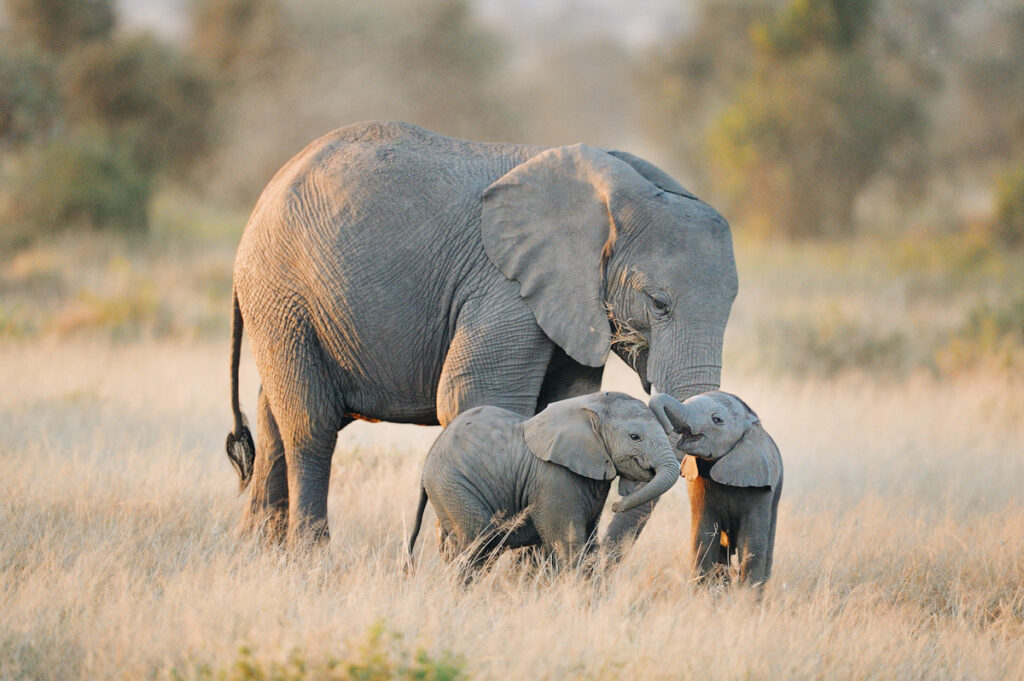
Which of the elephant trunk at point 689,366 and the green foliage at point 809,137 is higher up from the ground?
the green foliage at point 809,137

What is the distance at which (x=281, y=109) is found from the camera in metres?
37.1

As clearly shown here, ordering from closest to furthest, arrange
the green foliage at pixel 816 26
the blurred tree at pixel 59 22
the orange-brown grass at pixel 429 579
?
the orange-brown grass at pixel 429 579, the green foliage at pixel 816 26, the blurred tree at pixel 59 22

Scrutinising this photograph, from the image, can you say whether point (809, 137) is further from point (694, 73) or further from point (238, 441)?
point (238, 441)

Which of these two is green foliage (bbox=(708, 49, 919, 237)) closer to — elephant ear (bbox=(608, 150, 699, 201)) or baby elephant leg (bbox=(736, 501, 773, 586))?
elephant ear (bbox=(608, 150, 699, 201))

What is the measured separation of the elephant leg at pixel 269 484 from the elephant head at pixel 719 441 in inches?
101

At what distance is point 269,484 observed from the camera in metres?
7.10

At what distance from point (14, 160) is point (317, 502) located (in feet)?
60.3

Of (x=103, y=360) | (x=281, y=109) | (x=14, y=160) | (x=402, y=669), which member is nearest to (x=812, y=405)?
(x=103, y=360)

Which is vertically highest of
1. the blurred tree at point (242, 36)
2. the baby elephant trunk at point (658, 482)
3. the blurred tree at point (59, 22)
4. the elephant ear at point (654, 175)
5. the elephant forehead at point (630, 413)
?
the blurred tree at point (242, 36)

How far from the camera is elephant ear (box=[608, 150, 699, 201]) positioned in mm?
6281

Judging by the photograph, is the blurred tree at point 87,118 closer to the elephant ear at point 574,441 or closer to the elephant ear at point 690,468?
the elephant ear at point 574,441

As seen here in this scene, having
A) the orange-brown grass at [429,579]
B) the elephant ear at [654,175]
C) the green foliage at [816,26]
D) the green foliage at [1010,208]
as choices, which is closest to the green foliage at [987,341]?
the orange-brown grass at [429,579]

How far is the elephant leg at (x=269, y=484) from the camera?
23.1 feet

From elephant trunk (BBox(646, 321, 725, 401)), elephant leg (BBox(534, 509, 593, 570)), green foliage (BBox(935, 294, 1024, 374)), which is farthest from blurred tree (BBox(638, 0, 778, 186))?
elephant leg (BBox(534, 509, 593, 570))
